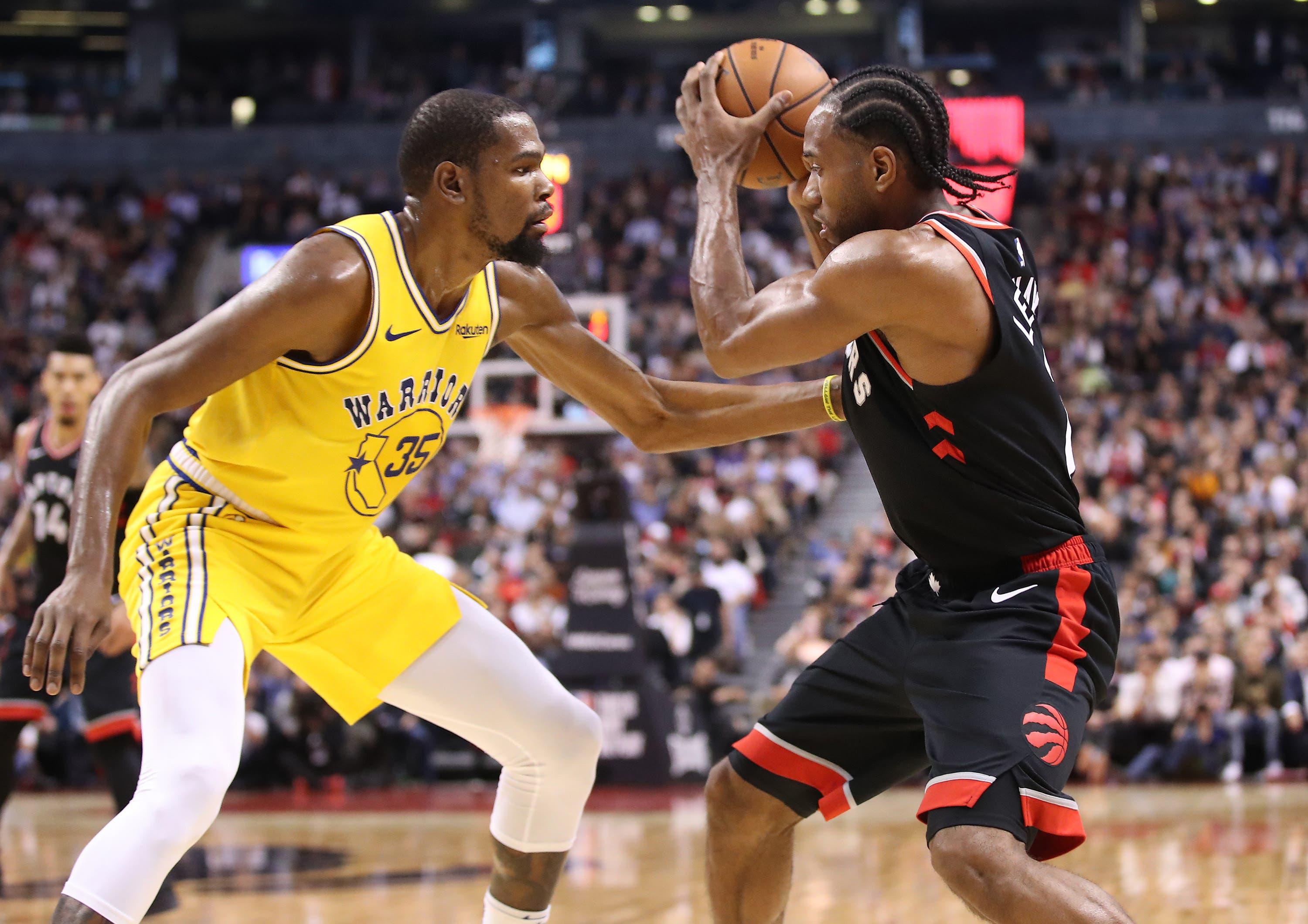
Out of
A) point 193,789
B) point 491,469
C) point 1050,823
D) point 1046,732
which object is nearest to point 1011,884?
point 1050,823

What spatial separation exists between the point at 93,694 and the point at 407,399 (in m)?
2.85

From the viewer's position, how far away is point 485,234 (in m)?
Result: 3.33

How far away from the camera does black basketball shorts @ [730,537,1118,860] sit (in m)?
2.70

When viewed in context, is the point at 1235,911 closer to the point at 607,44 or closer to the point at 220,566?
the point at 220,566

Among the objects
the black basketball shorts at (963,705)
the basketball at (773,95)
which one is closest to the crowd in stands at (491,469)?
the basketball at (773,95)

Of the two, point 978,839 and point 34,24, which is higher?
point 34,24

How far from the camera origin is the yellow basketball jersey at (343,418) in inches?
124

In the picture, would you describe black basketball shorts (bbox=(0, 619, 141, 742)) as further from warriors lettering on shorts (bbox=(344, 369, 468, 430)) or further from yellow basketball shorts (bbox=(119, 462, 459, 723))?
warriors lettering on shorts (bbox=(344, 369, 468, 430))

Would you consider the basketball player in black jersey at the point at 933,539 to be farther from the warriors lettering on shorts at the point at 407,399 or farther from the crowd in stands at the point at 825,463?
the crowd in stands at the point at 825,463

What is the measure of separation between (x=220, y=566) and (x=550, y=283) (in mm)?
1146

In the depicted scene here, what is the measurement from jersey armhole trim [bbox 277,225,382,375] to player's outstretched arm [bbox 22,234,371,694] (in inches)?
0.7

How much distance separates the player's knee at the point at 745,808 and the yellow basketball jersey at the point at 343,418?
1.04 meters

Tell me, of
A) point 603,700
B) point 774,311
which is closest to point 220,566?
point 774,311

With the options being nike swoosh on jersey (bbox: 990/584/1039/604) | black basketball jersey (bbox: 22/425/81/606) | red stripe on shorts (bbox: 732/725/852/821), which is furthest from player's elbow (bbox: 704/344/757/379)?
black basketball jersey (bbox: 22/425/81/606)
